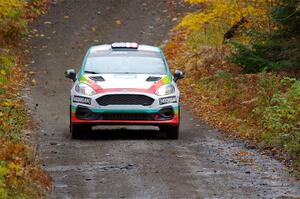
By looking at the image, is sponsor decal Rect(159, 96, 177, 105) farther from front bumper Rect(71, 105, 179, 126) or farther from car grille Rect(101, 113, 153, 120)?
car grille Rect(101, 113, 153, 120)

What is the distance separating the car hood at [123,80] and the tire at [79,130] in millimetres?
774

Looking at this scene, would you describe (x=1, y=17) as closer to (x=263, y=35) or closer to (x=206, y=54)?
(x=206, y=54)

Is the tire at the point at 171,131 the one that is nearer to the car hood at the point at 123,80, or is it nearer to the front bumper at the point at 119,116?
the front bumper at the point at 119,116

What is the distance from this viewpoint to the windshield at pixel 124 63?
1703 centimetres

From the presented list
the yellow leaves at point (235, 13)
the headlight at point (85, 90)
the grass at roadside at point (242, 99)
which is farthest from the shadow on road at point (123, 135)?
the yellow leaves at point (235, 13)

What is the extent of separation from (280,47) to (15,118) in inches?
257

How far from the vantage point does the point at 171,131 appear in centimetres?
1641

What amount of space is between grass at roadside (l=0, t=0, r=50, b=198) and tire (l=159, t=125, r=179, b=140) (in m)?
2.66

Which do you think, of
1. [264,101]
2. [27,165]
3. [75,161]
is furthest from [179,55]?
[27,165]

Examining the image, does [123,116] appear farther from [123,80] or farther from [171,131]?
[171,131]

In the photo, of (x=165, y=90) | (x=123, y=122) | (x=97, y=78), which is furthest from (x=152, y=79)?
(x=123, y=122)

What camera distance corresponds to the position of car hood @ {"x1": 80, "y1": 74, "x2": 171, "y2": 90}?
16141 mm

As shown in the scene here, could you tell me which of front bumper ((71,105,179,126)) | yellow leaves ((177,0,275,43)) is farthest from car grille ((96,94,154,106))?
yellow leaves ((177,0,275,43))

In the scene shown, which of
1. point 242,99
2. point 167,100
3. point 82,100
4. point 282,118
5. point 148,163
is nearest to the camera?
point 148,163
